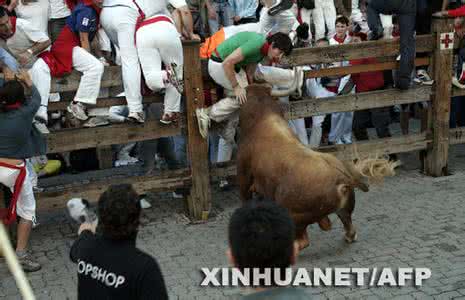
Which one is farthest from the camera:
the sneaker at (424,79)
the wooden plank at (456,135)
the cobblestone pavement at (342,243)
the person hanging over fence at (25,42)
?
the wooden plank at (456,135)

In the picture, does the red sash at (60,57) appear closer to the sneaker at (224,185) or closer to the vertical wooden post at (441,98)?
the sneaker at (224,185)

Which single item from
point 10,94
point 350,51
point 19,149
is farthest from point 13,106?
point 350,51

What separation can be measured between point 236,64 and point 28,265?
108 inches

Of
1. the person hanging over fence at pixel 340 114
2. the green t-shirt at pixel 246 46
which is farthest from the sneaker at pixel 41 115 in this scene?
the person hanging over fence at pixel 340 114

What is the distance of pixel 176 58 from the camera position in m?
6.96

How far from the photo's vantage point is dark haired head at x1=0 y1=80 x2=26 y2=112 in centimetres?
591

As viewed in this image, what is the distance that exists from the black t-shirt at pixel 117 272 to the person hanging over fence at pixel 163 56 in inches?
144

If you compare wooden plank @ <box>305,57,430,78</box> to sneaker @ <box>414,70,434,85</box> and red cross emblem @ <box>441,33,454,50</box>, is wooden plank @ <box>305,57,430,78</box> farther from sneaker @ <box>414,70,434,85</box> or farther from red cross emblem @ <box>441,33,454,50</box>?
red cross emblem @ <box>441,33,454,50</box>

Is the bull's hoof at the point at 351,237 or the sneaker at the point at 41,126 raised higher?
the sneaker at the point at 41,126

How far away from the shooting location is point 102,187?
7.00m

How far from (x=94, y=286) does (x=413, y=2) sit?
598 centimetres

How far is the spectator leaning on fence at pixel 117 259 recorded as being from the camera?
10.4 feet

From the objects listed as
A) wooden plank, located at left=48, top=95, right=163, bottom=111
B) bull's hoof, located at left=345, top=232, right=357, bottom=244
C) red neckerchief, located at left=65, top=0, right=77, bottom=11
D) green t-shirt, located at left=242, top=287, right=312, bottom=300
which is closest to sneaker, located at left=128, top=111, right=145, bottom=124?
wooden plank, located at left=48, top=95, right=163, bottom=111

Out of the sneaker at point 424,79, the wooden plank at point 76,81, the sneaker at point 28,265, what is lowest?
the sneaker at point 28,265
